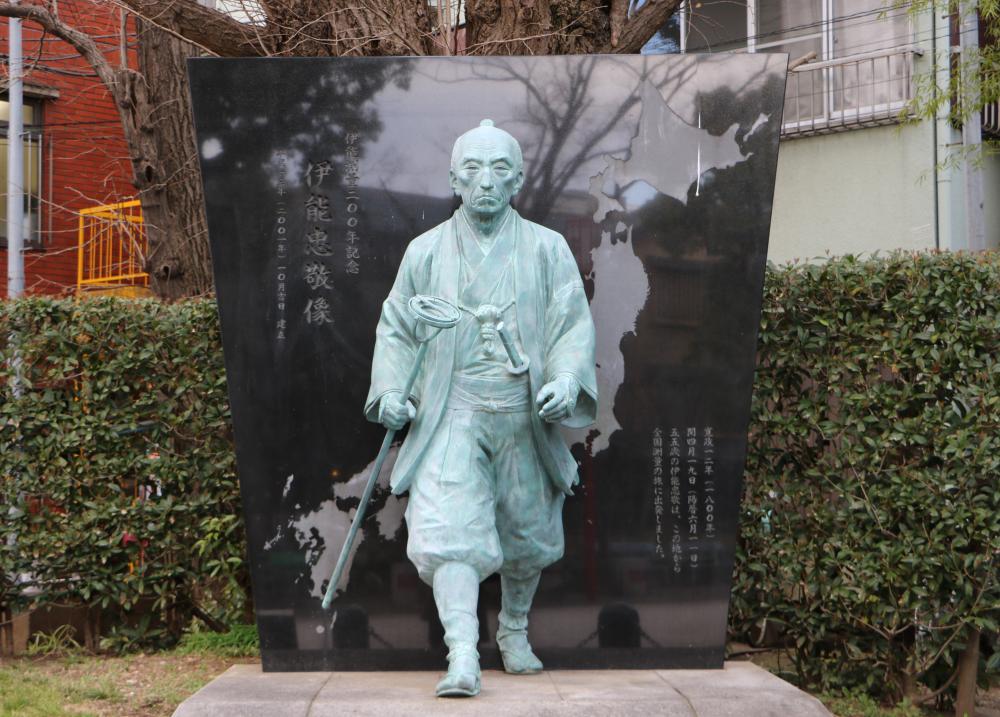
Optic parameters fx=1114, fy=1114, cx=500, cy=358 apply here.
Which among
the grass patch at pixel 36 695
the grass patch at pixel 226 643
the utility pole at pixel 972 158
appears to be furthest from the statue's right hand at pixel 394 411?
the utility pole at pixel 972 158

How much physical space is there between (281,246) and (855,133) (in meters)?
9.10

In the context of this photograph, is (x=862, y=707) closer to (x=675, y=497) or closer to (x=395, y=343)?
(x=675, y=497)

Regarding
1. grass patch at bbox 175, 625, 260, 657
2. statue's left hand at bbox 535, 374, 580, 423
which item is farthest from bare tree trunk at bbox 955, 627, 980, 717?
grass patch at bbox 175, 625, 260, 657

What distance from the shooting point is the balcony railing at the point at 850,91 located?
488 inches

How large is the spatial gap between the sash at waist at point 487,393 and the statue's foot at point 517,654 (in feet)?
3.75

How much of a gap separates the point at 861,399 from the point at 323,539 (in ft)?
9.37

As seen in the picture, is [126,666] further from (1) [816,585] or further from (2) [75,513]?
(1) [816,585]

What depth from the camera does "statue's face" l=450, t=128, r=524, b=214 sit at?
4895 mm

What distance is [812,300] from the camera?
5.95 metres

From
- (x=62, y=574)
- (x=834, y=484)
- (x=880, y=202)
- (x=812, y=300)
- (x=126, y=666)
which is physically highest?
(x=880, y=202)

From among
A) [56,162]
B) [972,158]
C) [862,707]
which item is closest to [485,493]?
[862,707]

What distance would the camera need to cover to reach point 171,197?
27.1ft

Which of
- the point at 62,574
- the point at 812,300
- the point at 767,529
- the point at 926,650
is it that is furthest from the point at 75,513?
the point at 926,650

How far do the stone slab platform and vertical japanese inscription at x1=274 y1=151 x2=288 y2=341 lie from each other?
174cm
